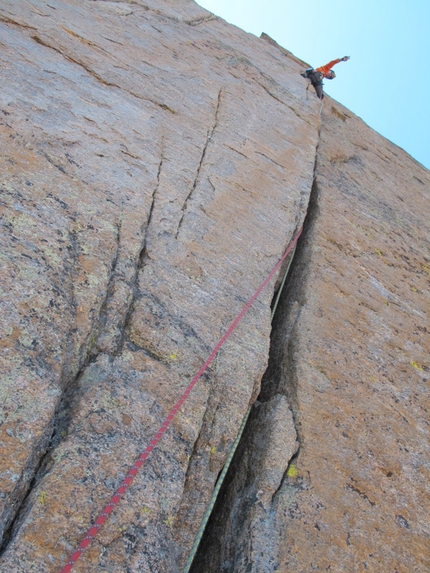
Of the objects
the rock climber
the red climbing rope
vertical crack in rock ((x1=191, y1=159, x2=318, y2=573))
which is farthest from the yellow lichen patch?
the rock climber

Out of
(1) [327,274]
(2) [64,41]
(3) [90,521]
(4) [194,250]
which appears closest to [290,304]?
(1) [327,274]

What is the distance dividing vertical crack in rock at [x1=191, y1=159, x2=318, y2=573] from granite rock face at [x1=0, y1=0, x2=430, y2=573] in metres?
0.02

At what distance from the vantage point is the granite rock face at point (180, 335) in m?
3.03

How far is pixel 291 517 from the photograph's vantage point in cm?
366

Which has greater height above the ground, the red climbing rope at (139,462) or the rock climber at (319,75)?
the rock climber at (319,75)

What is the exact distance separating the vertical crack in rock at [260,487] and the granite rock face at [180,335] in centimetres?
2

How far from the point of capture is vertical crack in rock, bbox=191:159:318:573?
139 inches

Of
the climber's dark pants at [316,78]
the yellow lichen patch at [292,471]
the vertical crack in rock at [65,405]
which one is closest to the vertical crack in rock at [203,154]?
the vertical crack in rock at [65,405]

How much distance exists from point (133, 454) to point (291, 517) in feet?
4.80

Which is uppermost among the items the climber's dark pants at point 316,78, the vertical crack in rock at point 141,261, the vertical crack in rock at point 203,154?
the climber's dark pants at point 316,78

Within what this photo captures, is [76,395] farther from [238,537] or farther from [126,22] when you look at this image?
[126,22]

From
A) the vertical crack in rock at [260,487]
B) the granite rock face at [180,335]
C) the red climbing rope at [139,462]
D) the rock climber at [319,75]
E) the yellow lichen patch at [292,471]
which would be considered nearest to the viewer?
the red climbing rope at [139,462]

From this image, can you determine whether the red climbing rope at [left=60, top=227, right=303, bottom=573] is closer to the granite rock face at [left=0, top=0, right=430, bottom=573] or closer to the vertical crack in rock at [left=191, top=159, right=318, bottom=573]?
the granite rock face at [left=0, top=0, right=430, bottom=573]

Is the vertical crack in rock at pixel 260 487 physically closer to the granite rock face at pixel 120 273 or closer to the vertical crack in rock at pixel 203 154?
the granite rock face at pixel 120 273
